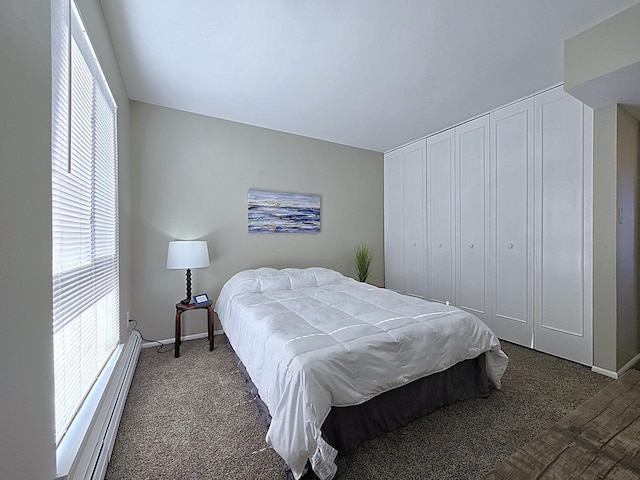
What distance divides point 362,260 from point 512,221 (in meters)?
1.96

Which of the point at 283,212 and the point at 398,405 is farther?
the point at 283,212

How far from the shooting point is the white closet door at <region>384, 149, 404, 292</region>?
445 cm

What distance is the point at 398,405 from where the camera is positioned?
1.75 m

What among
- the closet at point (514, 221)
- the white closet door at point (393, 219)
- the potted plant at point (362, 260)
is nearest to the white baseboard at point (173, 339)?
the potted plant at point (362, 260)

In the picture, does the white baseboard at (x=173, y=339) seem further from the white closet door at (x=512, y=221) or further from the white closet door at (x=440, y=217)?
the white closet door at (x=512, y=221)

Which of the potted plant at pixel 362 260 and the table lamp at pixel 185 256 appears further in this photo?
the potted plant at pixel 362 260

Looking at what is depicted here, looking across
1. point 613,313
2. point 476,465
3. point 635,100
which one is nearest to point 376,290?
point 476,465

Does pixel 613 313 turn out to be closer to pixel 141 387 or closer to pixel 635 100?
pixel 635 100

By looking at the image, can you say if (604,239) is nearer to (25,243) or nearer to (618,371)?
(618,371)

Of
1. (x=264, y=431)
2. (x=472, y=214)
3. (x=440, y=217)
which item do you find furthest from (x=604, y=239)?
(x=264, y=431)

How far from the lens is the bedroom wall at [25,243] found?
2.40ft

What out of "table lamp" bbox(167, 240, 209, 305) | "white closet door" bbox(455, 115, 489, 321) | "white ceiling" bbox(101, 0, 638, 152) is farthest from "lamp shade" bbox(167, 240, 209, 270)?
"white closet door" bbox(455, 115, 489, 321)

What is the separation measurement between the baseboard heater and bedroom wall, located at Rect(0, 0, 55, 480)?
336 millimetres

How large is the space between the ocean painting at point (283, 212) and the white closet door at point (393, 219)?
1.29m
